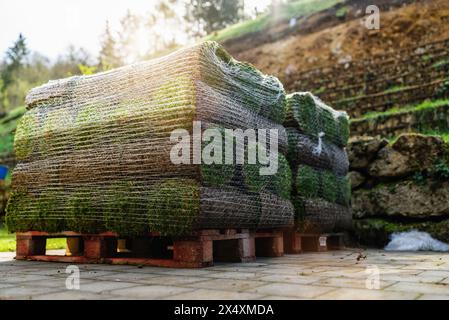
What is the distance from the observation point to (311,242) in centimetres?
618

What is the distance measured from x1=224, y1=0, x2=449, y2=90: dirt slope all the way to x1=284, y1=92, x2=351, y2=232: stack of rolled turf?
11536 millimetres

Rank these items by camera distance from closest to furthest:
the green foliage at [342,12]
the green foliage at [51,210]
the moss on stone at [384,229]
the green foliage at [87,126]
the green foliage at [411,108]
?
the green foliage at [87,126] < the green foliage at [51,210] < the moss on stone at [384,229] < the green foliage at [411,108] < the green foliage at [342,12]

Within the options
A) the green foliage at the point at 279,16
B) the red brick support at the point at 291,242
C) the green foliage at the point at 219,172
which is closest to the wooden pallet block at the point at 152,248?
the green foliage at the point at 219,172

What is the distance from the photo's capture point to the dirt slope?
69.1ft

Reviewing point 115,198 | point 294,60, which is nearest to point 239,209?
point 115,198

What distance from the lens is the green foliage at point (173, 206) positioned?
378cm

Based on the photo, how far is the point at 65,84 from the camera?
5.08m

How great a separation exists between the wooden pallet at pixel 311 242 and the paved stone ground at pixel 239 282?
149 cm

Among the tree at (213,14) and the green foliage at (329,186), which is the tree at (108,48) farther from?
the green foliage at (329,186)

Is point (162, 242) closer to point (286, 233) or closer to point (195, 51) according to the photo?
point (286, 233)

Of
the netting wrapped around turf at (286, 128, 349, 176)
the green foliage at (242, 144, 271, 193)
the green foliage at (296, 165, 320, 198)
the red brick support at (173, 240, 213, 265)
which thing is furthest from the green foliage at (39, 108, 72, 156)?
the green foliage at (296, 165, 320, 198)

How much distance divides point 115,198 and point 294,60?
21689 millimetres

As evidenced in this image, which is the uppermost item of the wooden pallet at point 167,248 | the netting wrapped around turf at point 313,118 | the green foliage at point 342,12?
the green foliage at point 342,12

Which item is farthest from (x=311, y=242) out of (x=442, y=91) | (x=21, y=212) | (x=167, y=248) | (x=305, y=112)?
(x=442, y=91)
